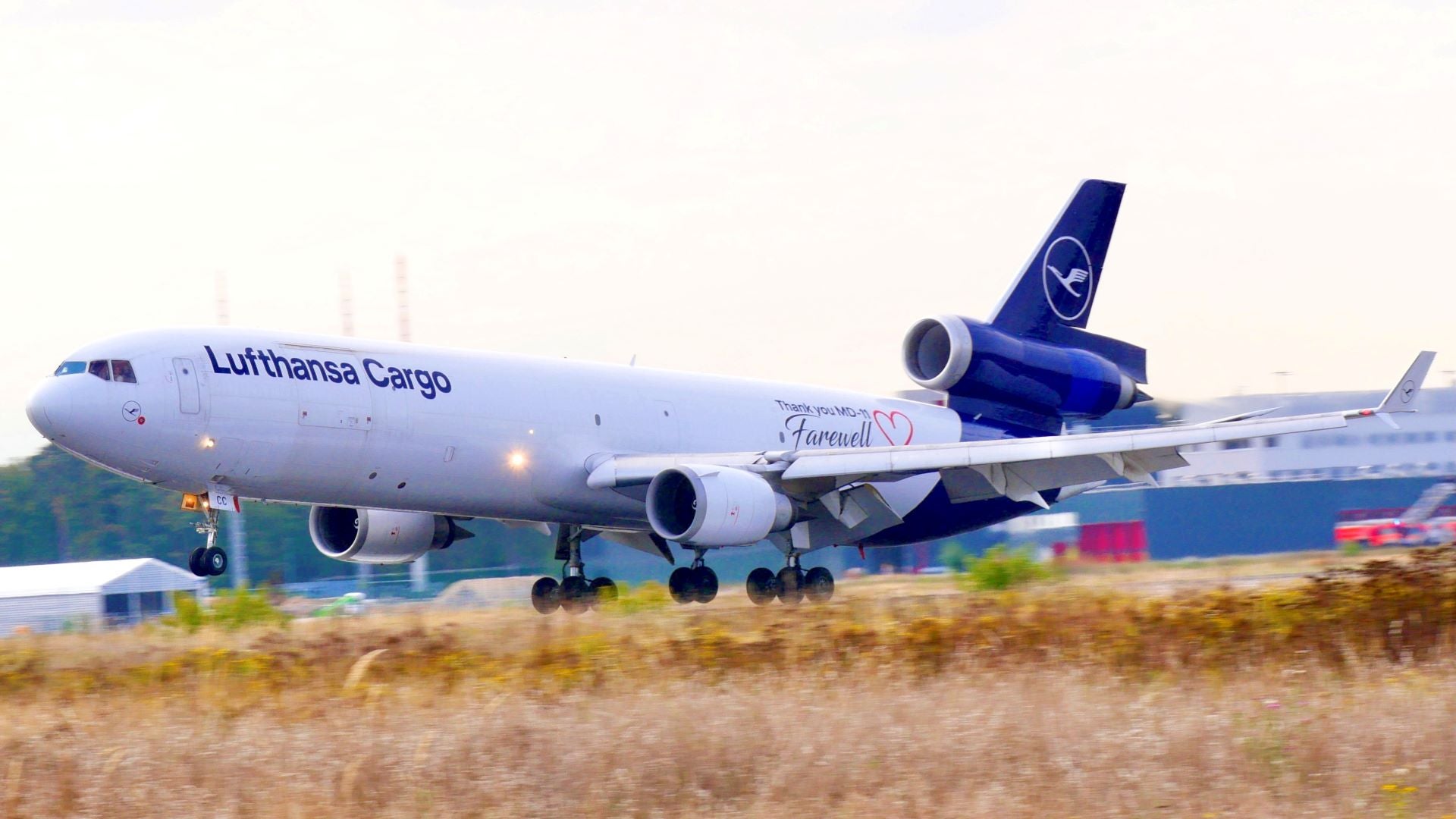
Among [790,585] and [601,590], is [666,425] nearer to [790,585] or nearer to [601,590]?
[601,590]

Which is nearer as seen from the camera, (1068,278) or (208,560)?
(208,560)

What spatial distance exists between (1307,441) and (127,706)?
60.8 meters

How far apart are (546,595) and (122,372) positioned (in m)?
7.82

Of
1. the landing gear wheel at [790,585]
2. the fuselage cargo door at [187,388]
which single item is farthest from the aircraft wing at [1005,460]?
the fuselage cargo door at [187,388]

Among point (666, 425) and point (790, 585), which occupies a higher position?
point (666, 425)

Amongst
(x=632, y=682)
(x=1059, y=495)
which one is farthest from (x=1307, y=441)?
(x=632, y=682)

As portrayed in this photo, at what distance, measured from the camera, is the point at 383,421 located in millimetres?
20062

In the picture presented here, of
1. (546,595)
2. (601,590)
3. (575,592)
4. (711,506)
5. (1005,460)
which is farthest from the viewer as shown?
(546,595)

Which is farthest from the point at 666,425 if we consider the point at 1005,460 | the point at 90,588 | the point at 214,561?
the point at 90,588

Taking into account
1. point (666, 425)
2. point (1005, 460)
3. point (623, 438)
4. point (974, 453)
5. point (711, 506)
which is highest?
point (666, 425)

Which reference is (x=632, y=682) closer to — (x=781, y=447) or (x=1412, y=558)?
(x=1412, y=558)

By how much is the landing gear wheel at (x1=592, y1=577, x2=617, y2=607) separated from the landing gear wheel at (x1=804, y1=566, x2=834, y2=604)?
2884 mm

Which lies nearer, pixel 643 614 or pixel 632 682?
pixel 632 682

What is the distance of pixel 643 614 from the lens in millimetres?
15891
